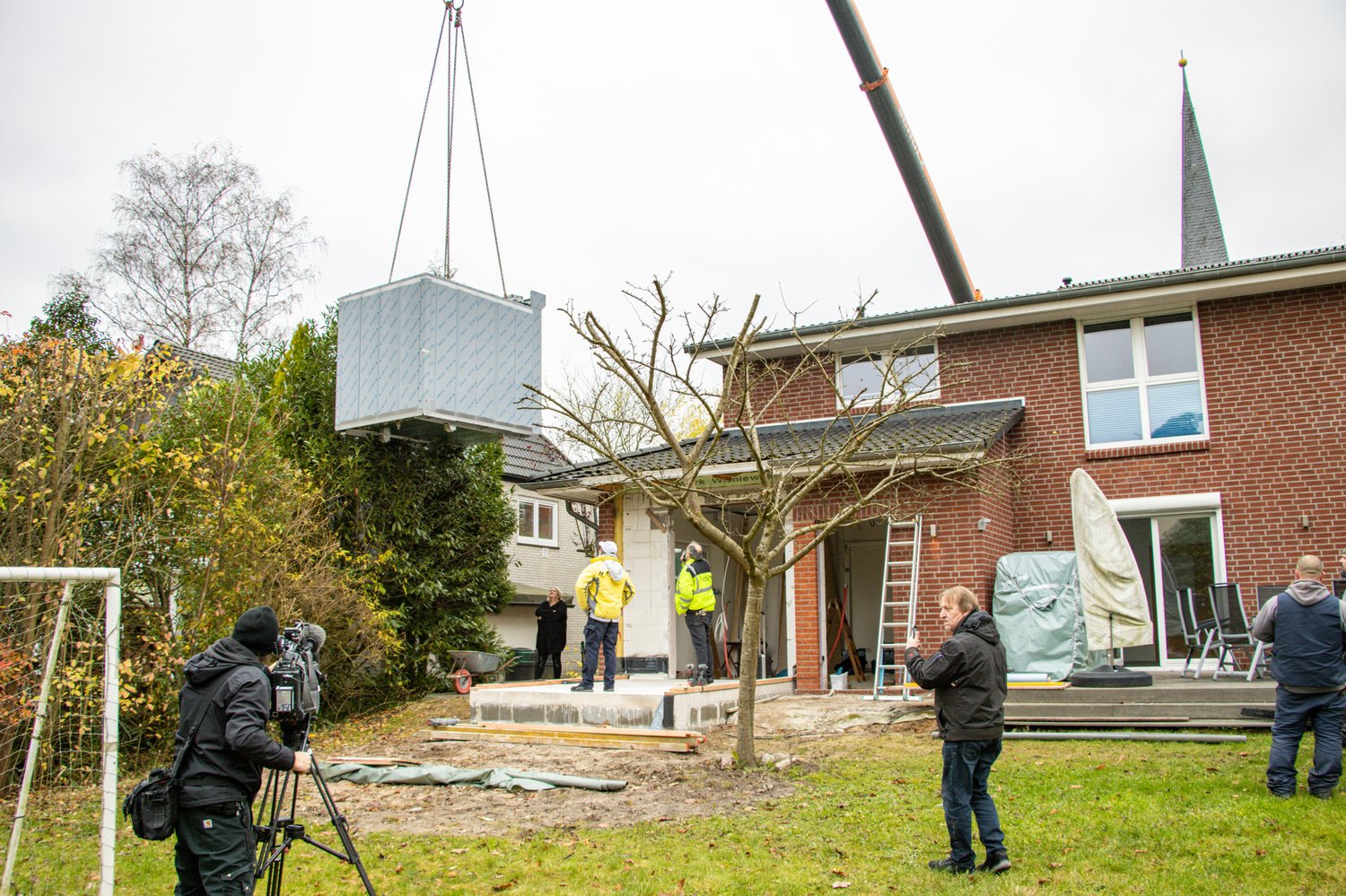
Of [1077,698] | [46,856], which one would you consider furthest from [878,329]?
[46,856]

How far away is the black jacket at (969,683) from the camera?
585 cm

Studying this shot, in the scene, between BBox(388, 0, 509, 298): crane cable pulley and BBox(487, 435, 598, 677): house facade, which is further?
BBox(487, 435, 598, 677): house facade

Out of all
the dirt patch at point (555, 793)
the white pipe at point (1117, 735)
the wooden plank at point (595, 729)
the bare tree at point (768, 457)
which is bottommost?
the dirt patch at point (555, 793)

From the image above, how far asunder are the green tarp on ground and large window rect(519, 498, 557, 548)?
1720 centimetres

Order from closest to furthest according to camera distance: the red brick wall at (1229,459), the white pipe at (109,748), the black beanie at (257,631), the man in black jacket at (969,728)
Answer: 1. the black beanie at (257,631)
2. the white pipe at (109,748)
3. the man in black jacket at (969,728)
4. the red brick wall at (1229,459)

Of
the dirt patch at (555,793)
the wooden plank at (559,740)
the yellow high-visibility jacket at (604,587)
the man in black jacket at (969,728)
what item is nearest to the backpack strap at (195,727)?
the dirt patch at (555,793)

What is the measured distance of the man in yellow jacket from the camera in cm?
1176

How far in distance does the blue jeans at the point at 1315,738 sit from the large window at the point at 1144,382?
25.6ft

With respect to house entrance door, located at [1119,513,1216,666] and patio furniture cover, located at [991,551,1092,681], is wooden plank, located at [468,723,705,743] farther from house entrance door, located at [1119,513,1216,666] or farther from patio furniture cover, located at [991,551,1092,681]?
house entrance door, located at [1119,513,1216,666]

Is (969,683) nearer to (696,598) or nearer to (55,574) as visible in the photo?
(55,574)

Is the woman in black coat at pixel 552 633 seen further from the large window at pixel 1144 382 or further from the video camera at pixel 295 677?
the video camera at pixel 295 677

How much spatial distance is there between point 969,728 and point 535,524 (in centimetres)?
2273

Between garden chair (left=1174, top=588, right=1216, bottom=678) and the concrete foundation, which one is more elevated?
garden chair (left=1174, top=588, right=1216, bottom=678)

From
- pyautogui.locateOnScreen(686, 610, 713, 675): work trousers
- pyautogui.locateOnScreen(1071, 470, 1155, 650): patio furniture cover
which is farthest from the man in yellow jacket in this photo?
pyautogui.locateOnScreen(1071, 470, 1155, 650): patio furniture cover
